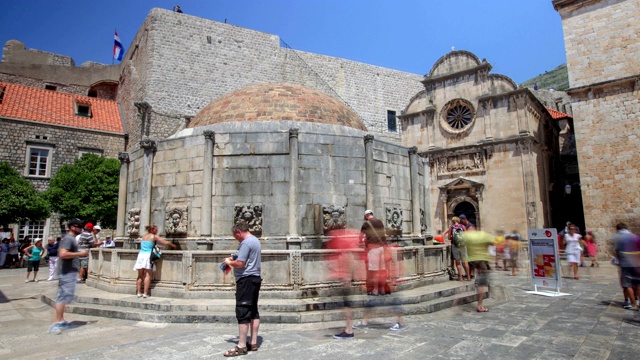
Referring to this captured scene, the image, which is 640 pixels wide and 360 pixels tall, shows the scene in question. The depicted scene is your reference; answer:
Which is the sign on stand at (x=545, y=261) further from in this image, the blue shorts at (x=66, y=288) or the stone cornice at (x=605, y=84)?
the stone cornice at (x=605, y=84)

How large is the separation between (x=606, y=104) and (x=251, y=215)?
21014mm

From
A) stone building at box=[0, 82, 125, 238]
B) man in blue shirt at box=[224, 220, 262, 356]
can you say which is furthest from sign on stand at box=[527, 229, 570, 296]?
stone building at box=[0, 82, 125, 238]

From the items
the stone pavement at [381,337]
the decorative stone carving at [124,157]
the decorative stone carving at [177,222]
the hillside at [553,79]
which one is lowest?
the stone pavement at [381,337]

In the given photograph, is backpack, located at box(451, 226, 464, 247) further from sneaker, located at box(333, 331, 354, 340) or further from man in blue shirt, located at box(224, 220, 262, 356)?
man in blue shirt, located at box(224, 220, 262, 356)

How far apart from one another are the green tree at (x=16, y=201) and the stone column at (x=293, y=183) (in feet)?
61.3

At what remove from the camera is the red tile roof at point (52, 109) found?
86.7 ft

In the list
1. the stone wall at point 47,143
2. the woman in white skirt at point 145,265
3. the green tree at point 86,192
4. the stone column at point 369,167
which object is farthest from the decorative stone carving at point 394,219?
the stone wall at point 47,143

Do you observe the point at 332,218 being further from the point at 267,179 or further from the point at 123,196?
the point at 123,196

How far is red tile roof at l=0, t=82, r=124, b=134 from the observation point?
26.4 m

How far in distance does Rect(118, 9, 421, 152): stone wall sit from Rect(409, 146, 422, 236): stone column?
65.4 feet

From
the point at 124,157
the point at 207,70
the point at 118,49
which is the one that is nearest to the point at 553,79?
the point at 207,70

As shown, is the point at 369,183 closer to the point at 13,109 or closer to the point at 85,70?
the point at 13,109

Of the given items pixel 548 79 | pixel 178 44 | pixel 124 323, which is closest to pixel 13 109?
pixel 178 44

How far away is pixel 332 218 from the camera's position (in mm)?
8992
